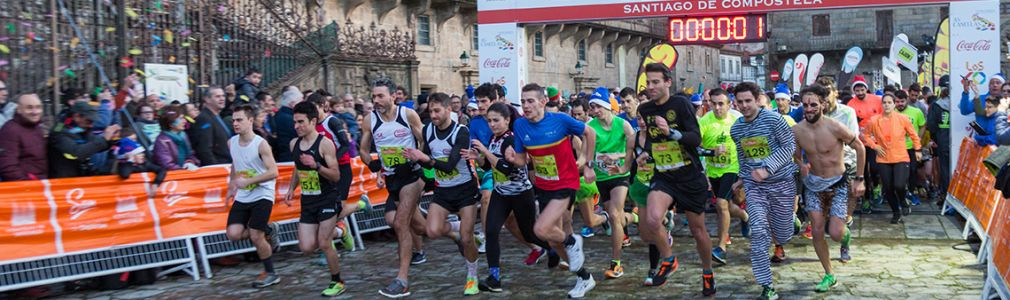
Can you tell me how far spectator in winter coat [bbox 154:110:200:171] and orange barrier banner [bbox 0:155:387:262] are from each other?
15 centimetres

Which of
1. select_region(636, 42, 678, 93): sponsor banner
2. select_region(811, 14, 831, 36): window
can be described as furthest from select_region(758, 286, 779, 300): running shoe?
select_region(811, 14, 831, 36): window

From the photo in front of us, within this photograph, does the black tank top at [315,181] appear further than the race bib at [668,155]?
Yes

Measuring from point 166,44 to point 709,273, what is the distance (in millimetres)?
9781

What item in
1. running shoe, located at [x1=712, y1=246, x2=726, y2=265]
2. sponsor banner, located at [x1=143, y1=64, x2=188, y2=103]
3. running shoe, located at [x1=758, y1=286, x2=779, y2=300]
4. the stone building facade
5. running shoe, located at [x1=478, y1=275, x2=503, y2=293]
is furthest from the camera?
the stone building facade

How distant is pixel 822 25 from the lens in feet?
183

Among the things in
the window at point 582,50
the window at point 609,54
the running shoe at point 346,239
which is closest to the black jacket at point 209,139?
the running shoe at point 346,239

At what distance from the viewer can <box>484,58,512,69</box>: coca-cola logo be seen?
1497 centimetres

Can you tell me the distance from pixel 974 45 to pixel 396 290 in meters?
9.19

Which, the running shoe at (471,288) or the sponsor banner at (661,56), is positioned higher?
the sponsor banner at (661,56)

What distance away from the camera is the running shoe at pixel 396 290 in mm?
7723

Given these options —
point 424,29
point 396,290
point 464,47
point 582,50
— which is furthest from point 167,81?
point 582,50

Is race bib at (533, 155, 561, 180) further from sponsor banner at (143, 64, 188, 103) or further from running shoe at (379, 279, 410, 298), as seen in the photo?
sponsor banner at (143, 64, 188, 103)

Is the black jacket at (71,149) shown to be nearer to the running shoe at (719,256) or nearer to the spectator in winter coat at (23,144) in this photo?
the spectator in winter coat at (23,144)

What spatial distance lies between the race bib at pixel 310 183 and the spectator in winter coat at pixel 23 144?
97.9 inches
